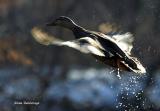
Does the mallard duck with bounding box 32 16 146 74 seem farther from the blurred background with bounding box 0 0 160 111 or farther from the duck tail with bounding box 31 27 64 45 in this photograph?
the blurred background with bounding box 0 0 160 111

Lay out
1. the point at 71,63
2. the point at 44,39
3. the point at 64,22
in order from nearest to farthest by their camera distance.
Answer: the point at 44,39
the point at 64,22
the point at 71,63

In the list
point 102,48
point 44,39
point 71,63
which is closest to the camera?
point 44,39

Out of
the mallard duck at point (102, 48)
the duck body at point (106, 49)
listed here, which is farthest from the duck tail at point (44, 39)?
the duck body at point (106, 49)

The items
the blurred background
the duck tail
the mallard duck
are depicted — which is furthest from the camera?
the blurred background

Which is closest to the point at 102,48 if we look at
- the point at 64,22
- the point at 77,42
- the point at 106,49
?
the point at 106,49

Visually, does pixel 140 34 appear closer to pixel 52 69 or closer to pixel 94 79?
pixel 94 79

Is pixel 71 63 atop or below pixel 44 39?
atop

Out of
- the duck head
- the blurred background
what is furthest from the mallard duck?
the blurred background

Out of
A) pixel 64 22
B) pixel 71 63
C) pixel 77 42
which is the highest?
pixel 71 63

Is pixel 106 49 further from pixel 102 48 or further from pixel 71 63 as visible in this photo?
pixel 71 63
